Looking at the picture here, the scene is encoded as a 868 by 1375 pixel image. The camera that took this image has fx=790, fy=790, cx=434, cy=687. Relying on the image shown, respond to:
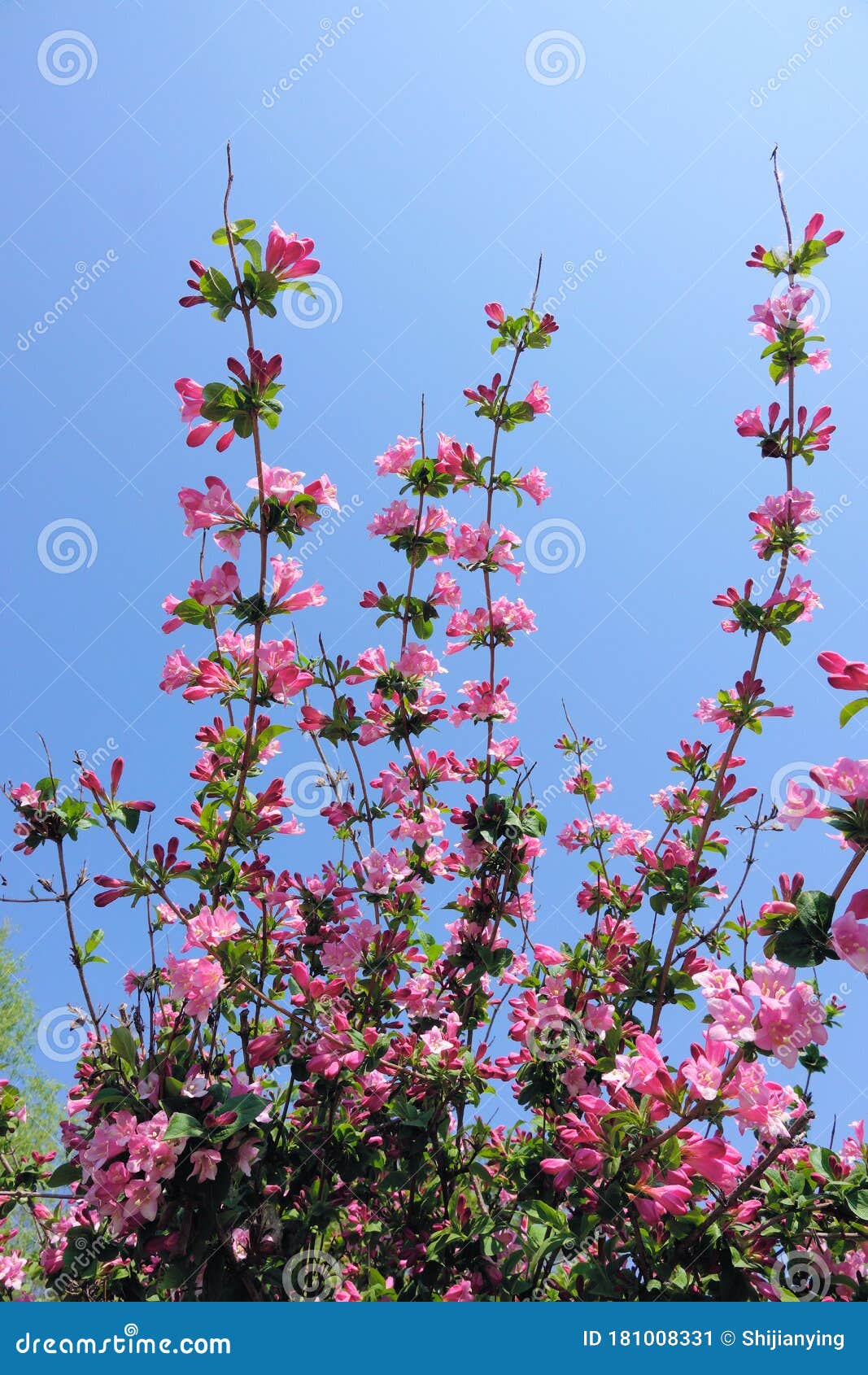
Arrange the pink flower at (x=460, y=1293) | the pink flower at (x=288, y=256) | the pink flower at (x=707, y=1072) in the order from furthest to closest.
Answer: the pink flower at (x=460, y=1293), the pink flower at (x=288, y=256), the pink flower at (x=707, y=1072)

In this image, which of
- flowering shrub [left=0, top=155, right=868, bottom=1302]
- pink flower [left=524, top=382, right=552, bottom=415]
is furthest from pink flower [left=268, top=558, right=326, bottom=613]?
pink flower [left=524, top=382, right=552, bottom=415]

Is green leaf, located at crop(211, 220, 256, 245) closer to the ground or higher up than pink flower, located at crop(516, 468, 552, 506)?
closer to the ground

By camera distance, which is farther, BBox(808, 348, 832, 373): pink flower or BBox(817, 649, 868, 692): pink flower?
BBox(808, 348, 832, 373): pink flower

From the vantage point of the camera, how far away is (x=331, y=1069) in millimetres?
2246

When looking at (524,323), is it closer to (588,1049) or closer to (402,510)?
(402,510)

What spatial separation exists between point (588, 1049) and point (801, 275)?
269 cm

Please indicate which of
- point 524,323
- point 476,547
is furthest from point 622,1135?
point 524,323

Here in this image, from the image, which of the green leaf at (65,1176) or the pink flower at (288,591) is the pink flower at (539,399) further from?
the green leaf at (65,1176)

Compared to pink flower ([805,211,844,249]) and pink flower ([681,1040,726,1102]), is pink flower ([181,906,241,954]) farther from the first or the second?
pink flower ([805,211,844,249])

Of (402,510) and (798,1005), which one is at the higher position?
(402,510)

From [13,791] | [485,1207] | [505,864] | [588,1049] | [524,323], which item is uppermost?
[524,323]

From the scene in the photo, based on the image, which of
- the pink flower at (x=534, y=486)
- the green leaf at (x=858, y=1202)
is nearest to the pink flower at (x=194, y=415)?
the pink flower at (x=534, y=486)

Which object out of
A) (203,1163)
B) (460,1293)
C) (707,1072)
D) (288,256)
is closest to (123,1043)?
(203,1163)

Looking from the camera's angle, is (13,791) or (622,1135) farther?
(13,791)
